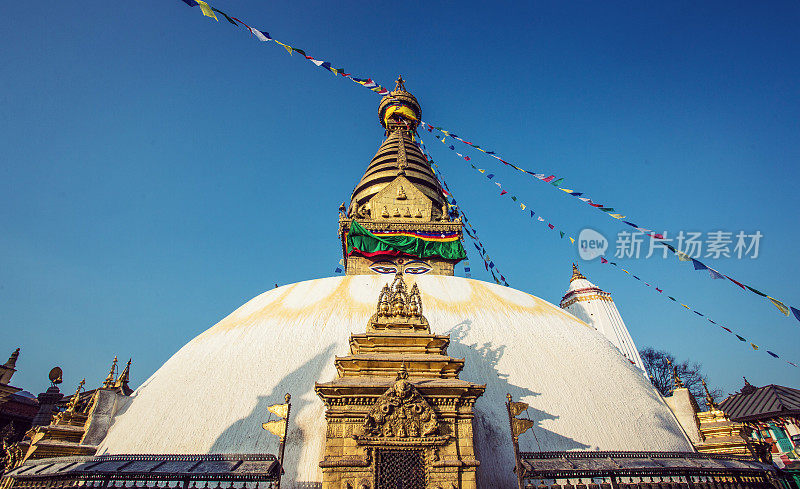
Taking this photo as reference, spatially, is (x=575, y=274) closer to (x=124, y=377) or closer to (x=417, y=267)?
(x=417, y=267)

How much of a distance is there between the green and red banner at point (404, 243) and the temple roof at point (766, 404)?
519 inches

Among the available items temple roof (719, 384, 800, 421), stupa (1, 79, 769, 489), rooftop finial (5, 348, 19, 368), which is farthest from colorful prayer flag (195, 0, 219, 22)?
temple roof (719, 384, 800, 421)

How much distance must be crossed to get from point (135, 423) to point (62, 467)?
2.94 meters

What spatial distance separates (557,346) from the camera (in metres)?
9.55

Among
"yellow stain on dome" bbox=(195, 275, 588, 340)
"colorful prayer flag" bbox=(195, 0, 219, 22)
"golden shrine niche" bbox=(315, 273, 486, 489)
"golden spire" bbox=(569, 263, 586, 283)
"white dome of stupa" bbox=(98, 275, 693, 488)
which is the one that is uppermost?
"golden spire" bbox=(569, 263, 586, 283)

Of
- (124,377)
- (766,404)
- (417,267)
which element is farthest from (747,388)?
(124,377)

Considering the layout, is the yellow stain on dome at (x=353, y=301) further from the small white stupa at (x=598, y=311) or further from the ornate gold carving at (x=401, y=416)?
the small white stupa at (x=598, y=311)

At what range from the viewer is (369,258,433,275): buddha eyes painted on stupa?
15.7 meters

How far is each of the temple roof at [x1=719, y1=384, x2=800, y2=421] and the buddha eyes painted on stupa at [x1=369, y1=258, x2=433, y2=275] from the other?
46.4 ft

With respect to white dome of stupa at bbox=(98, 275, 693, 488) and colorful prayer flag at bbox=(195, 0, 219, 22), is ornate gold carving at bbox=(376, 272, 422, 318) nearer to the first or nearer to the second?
white dome of stupa at bbox=(98, 275, 693, 488)

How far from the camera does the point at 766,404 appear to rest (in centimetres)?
1608

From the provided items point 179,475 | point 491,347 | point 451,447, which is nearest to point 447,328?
point 491,347

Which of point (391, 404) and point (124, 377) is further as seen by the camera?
point (124, 377)

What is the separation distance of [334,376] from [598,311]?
18534 millimetres
